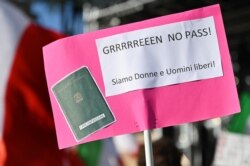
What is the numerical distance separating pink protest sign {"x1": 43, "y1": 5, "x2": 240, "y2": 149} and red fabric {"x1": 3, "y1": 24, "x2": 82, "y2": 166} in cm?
105

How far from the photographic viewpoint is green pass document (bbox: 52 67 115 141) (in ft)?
7.88

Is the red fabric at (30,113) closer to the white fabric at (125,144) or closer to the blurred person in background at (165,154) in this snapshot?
the white fabric at (125,144)

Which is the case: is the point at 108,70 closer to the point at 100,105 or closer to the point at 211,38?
the point at 100,105

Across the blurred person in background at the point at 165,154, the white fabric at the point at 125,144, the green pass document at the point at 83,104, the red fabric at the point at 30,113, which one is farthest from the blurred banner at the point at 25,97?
the green pass document at the point at 83,104

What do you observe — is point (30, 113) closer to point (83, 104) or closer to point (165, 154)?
point (165, 154)

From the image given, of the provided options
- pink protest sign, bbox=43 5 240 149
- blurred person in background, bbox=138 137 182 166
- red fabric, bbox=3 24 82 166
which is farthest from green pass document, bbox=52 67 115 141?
blurred person in background, bbox=138 137 182 166

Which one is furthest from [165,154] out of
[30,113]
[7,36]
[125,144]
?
[7,36]

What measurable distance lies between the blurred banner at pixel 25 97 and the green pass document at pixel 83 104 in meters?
1.02

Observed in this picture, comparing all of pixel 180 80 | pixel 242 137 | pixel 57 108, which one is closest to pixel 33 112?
pixel 57 108

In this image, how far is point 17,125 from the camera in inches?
Result: 137

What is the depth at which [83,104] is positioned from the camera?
242 centimetres

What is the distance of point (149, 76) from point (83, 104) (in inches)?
11.1

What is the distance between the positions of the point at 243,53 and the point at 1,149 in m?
5.73

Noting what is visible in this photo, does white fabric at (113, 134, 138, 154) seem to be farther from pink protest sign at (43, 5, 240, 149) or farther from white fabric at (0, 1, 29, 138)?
pink protest sign at (43, 5, 240, 149)
